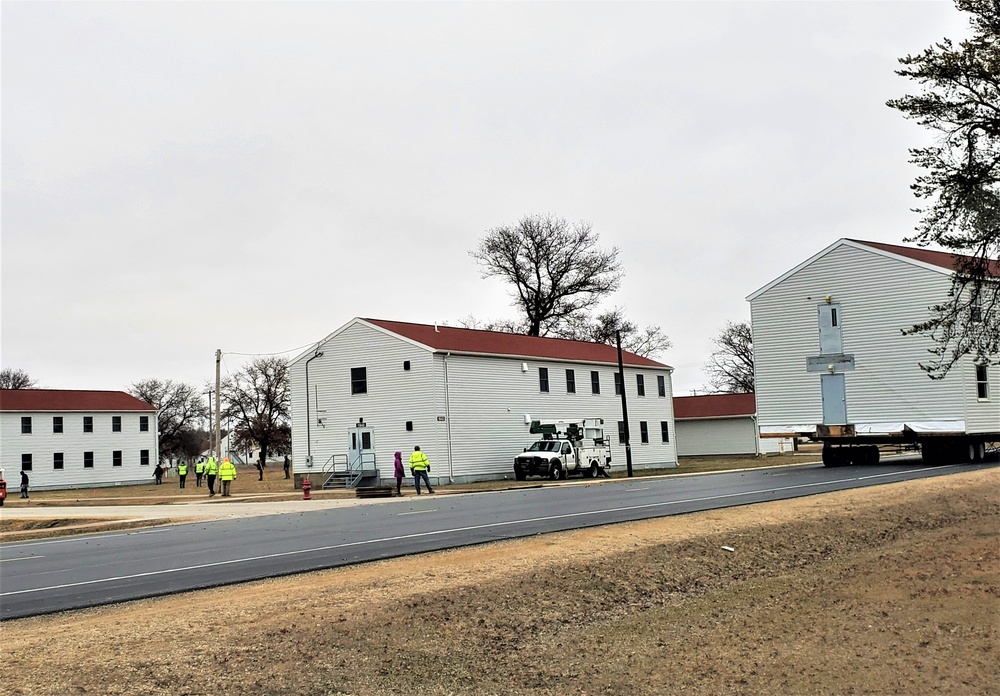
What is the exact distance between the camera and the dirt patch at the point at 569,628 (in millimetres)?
8719

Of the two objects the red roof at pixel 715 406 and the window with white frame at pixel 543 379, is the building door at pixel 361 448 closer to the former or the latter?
the window with white frame at pixel 543 379

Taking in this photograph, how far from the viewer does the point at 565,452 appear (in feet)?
139

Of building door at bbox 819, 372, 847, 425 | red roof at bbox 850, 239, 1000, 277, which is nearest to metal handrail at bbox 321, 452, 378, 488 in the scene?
building door at bbox 819, 372, 847, 425

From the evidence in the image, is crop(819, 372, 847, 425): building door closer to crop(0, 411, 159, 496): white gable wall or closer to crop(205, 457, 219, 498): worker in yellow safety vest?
crop(205, 457, 219, 498): worker in yellow safety vest

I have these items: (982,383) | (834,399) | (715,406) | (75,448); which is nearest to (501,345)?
(834,399)

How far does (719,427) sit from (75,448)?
44.5 meters

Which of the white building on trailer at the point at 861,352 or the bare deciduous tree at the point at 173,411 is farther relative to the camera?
the bare deciduous tree at the point at 173,411

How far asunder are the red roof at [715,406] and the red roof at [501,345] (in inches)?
488

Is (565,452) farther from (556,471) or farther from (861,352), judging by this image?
(861,352)

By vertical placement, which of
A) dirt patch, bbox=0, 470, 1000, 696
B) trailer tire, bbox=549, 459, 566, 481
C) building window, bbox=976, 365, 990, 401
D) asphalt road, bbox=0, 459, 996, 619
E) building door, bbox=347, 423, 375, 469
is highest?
building window, bbox=976, 365, 990, 401

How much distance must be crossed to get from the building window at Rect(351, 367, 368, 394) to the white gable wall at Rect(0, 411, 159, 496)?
3116 cm

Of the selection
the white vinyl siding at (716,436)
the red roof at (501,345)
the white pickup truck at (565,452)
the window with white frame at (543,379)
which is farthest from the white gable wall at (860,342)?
the white vinyl siding at (716,436)

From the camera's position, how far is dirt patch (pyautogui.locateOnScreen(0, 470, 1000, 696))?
28.6ft

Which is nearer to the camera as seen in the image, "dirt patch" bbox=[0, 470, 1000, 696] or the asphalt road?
"dirt patch" bbox=[0, 470, 1000, 696]
